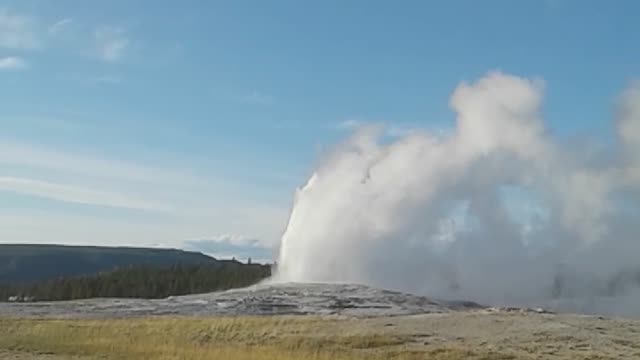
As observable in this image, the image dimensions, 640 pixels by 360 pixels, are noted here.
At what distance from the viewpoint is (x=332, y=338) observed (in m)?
40.2

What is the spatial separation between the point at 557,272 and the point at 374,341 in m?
98.8

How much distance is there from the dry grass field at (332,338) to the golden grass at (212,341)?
0.13 feet

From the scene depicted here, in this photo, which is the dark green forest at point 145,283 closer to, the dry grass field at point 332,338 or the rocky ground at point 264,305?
the rocky ground at point 264,305

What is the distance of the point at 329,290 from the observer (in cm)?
7425

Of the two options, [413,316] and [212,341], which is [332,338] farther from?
[413,316]

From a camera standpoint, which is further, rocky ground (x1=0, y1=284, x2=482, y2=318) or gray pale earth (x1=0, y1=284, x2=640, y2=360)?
rocky ground (x1=0, y1=284, x2=482, y2=318)

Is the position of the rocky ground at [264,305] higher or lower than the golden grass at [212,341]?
higher

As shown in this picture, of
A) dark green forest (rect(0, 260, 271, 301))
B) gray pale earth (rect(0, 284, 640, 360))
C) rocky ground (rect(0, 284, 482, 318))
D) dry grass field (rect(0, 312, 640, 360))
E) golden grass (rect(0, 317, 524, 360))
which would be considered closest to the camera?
golden grass (rect(0, 317, 524, 360))

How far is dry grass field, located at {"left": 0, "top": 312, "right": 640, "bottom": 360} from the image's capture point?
33438 mm

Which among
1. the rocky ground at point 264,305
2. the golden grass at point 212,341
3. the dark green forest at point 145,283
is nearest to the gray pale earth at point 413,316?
the rocky ground at point 264,305

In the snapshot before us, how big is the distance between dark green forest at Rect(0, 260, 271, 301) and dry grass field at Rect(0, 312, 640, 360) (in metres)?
76.1

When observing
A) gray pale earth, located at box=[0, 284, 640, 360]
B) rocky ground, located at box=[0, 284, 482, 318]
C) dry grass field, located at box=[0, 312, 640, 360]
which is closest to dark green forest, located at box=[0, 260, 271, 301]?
gray pale earth, located at box=[0, 284, 640, 360]

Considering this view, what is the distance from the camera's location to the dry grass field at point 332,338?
33.4m

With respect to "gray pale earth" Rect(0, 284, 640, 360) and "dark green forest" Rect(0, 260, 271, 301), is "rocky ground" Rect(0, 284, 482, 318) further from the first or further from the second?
"dark green forest" Rect(0, 260, 271, 301)
